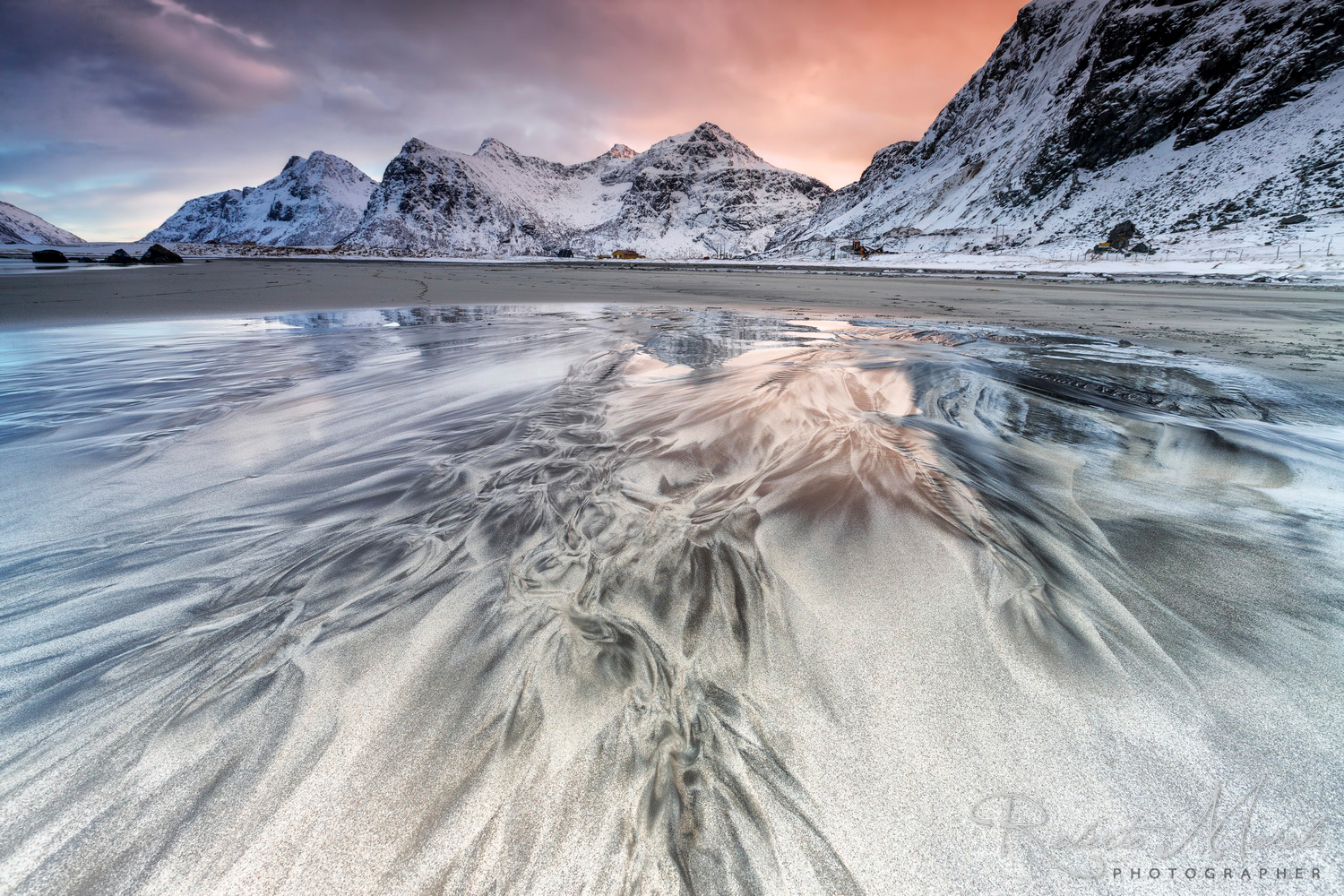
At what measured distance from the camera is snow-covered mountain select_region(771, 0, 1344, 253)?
173 ft

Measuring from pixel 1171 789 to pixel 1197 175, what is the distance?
8835cm

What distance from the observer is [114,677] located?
3.85 feet

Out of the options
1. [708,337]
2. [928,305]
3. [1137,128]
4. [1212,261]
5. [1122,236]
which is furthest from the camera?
[1137,128]

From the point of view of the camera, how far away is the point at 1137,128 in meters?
72.1

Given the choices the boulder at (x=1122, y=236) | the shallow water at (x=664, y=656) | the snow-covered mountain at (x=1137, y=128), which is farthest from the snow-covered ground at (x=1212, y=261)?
the shallow water at (x=664, y=656)

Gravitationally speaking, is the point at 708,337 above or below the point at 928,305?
below

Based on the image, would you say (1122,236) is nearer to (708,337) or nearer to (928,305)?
(928,305)

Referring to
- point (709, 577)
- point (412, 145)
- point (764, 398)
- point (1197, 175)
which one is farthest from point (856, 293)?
point (412, 145)

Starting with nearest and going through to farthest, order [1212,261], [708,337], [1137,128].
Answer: [708,337]
[1212,261]
[1137,128]

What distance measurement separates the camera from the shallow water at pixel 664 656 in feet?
2.79

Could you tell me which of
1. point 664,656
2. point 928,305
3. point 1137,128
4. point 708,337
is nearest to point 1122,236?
point 1137,128

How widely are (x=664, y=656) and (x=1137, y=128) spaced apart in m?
106

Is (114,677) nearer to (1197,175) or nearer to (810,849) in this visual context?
(810,849)

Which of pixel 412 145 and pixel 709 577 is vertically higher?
pixel 412 145
